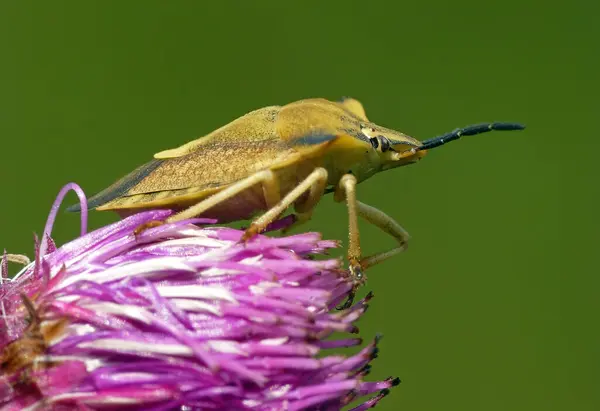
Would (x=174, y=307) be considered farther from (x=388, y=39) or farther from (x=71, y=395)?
(x=388, y=39)

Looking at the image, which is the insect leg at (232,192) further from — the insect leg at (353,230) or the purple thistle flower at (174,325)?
the insect leg at (353,230)

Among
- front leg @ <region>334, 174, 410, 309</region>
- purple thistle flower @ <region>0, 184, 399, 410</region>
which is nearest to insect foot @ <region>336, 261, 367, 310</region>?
front leg @ <region>334, 174, 410, 309</region>

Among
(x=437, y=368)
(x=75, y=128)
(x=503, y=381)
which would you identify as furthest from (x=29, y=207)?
(x=503, y=381)

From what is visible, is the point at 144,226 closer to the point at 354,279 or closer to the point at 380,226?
the point at 354,279

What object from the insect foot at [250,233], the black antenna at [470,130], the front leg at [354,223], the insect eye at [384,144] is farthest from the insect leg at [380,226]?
the insect foot at [250,233]

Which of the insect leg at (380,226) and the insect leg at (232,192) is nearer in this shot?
the insect leg at (232,192)
